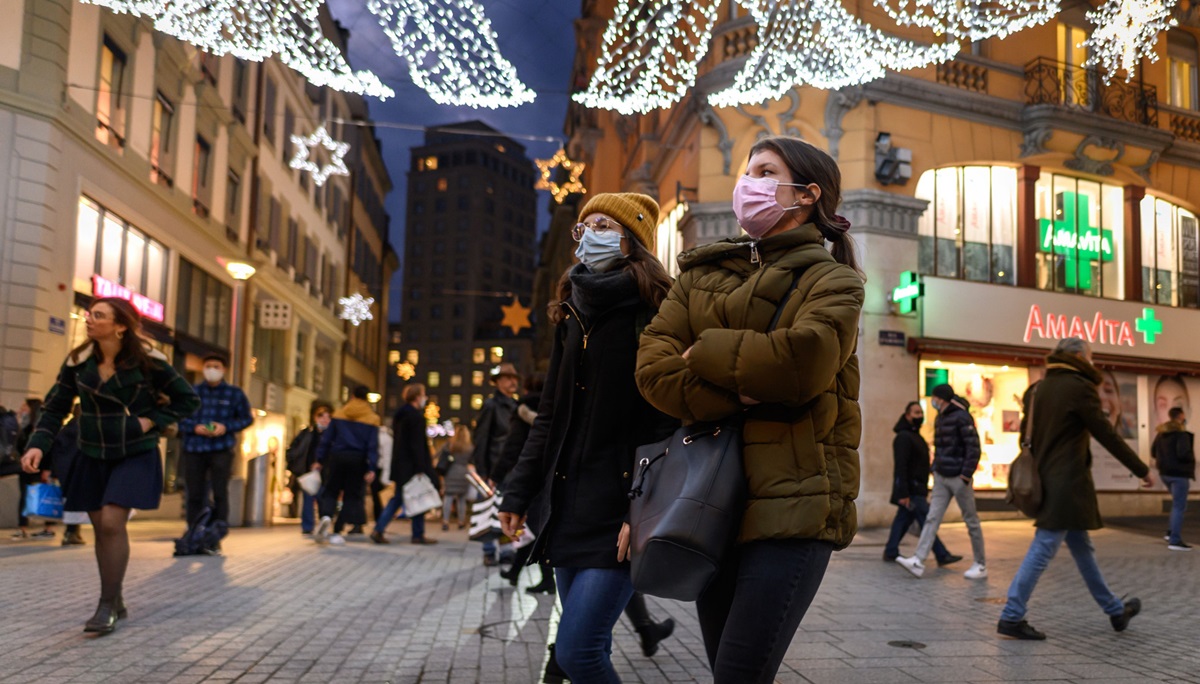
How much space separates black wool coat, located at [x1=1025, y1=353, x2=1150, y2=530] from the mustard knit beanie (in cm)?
387

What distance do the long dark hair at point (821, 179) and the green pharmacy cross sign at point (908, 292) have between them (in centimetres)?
1380

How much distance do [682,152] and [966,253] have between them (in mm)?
5647

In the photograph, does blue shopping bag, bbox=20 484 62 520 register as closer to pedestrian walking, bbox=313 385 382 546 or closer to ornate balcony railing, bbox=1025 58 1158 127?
pedestrian walking, bbox=313 385 382 546

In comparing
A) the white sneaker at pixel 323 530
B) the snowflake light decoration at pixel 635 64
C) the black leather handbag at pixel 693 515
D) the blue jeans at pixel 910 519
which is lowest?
the white sneaker at pixel 323 530

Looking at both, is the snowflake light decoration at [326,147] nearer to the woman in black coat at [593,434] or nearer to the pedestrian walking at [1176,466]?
the pedestrian walking at [1176,466]

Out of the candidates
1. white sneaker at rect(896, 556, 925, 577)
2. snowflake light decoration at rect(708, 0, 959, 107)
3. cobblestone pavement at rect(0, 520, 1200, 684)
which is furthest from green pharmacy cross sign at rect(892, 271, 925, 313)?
white sneaker at rect(896, 556, 925, 577)

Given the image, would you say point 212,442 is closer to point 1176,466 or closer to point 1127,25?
point 1176,466

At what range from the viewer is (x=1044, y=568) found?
6.18 metres

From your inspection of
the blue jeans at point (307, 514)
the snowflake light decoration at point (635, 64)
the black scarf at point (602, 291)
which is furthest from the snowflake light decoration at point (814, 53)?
the black scarf at point (602, 291)

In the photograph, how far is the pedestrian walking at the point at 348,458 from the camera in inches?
502

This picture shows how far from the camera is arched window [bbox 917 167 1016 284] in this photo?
1780cm

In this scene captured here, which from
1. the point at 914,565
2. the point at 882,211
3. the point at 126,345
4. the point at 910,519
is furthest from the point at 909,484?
the point at 126,345

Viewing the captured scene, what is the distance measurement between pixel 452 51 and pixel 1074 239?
46.2 ft

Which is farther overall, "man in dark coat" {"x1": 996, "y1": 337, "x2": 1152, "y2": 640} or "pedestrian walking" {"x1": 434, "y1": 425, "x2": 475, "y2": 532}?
"pedestrian walking" {"x1": 434, "y1": 425, "x2": 475, "y2": 532}
